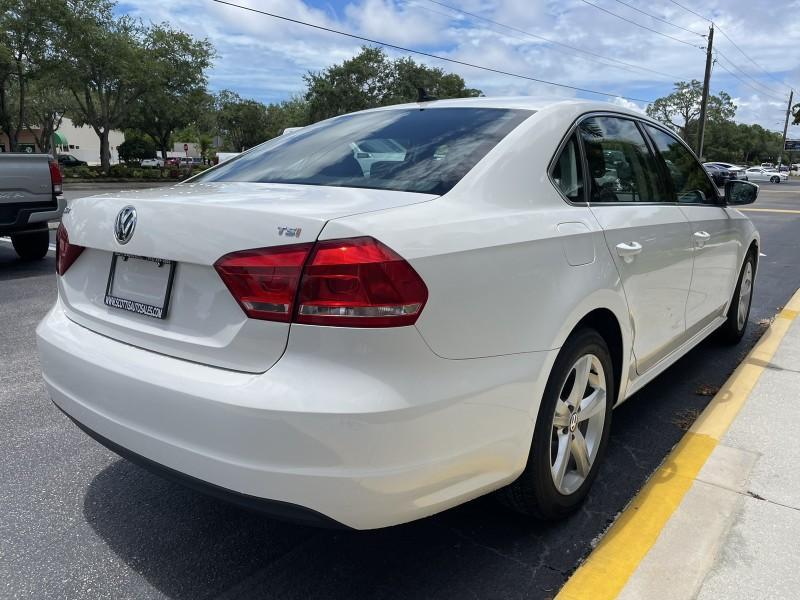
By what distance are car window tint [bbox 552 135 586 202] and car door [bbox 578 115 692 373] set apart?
0.08 m

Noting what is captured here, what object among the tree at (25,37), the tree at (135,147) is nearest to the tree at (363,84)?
the tree at (25,37)

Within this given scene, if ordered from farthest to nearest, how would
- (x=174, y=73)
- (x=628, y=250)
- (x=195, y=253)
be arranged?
(x=174, y=73), (x=628, y=250), (x=195, y=253)

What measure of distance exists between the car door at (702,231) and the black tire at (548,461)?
1.40 metres

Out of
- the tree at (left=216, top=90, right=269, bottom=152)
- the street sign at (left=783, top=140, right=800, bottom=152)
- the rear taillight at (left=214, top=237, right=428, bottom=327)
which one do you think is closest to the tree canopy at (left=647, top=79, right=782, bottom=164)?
the street sign at (left=783, top=140, right=800, bottom=152)

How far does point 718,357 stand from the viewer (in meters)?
4.79

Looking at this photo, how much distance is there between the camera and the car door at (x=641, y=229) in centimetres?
271

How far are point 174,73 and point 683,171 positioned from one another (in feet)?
125

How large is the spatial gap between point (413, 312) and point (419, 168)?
74 cm

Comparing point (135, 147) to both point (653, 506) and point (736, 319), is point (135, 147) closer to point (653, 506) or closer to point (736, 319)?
point (736, 319)

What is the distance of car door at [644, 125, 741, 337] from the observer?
11.8 feet

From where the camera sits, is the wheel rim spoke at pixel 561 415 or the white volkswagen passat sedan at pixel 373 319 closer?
the white volkswagen passat sedan at pixel 373 319

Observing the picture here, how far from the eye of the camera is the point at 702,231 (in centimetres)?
365

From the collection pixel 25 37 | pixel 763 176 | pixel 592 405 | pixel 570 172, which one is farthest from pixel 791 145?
pixel 592 405

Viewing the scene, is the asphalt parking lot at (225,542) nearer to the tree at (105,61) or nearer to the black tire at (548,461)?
the black tire at (548,461)
